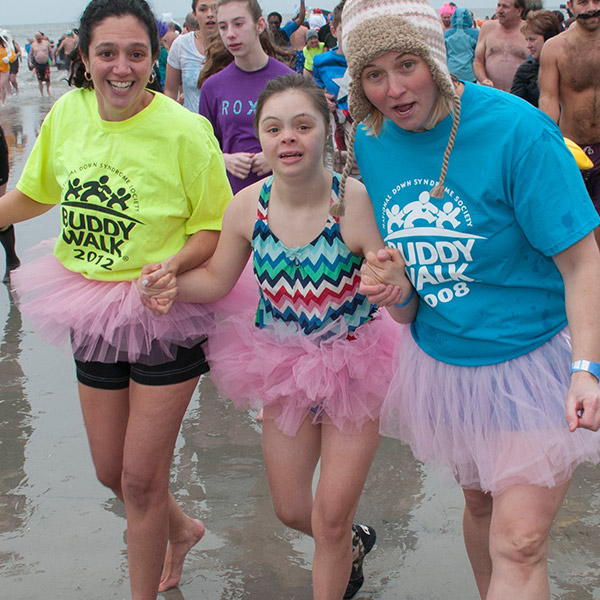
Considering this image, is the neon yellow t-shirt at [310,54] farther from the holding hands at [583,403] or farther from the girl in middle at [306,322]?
the holding hands at [583,403]

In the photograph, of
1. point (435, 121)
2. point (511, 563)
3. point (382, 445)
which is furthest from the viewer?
point (382, 445)

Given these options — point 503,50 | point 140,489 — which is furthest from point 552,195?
point 503,50

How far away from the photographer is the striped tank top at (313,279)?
2.83 m

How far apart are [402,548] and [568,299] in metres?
1.69

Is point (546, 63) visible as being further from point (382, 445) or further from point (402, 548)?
point (402, 548)

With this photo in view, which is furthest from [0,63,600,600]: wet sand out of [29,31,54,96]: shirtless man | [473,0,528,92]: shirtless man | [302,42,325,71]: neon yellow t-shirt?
[29,31,54,96]: shirtless man

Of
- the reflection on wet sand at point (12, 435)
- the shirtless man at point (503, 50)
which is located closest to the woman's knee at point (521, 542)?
the reflection on wet sand at point (12, 435)

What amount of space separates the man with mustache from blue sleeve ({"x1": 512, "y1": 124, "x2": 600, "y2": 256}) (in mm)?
3722

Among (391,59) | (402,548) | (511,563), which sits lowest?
(402,548)

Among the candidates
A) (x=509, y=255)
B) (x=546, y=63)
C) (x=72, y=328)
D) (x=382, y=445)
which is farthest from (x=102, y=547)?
(x=546, y=63)

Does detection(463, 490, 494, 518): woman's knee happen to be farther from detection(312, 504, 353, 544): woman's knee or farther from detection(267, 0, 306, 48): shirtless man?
detection(267, 0, 306, 48): shirtless man

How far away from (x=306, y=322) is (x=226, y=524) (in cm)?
136

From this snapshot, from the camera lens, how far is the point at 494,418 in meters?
2.52

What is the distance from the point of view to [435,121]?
96.8 inches
